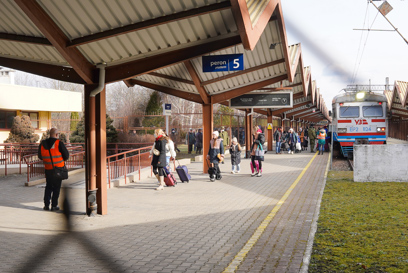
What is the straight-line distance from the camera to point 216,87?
17984mm

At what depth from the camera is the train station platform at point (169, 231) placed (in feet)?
20.1

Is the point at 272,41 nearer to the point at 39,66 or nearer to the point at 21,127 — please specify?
the point at 39,66

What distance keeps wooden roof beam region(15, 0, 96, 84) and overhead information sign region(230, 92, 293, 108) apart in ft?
35.9

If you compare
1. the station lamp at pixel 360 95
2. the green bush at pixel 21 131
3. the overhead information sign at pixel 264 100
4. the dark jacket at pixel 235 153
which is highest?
the station lamp at pixel 360 95

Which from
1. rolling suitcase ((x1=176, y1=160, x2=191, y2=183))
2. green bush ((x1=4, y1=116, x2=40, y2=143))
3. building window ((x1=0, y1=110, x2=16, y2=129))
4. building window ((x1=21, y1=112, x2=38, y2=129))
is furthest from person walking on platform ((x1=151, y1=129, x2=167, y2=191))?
building window ((x1=21, y1=112, x2=38, y2=129))

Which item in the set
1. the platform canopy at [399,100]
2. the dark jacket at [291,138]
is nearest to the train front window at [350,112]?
the dark jacket at [291,138]

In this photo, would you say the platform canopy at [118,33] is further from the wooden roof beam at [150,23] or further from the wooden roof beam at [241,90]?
the wooden roof beam at [241,90]

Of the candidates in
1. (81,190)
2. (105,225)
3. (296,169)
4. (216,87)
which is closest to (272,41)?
(216,87)

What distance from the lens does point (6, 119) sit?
1441 inches

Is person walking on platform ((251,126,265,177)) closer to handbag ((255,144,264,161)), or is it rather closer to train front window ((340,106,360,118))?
handbag ((255,144,264,161))

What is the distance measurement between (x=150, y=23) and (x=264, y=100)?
38.8 feet

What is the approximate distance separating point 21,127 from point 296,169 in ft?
73.9

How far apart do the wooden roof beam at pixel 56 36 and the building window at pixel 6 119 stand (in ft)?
96.5

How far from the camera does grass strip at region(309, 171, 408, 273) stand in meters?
5.94
